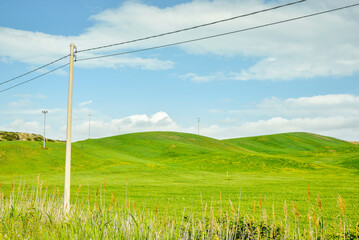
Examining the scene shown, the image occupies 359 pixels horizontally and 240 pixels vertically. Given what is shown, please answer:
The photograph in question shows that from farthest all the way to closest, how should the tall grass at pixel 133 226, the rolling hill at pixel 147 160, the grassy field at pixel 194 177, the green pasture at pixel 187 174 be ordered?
the rolling hill at pixel 147 160 < the green pasture at pixel 187 174 < the grassy field at pixel 194 177 < the tall grass at pixel 133 226

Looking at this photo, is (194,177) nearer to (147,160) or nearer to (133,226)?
(147,160)

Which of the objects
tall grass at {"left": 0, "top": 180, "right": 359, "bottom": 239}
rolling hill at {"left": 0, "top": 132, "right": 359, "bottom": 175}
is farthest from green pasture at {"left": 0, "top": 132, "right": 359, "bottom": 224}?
tall grass at {"left": 0, "top": 180, "right": 359, "bottom": 239}

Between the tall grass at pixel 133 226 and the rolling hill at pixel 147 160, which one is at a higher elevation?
the rolling hill at pixel 147 160

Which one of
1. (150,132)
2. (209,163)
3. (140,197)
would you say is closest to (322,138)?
(150,132)

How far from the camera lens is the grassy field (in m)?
15.1

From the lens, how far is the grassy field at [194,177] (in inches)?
594

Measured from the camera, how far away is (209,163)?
5384 cm

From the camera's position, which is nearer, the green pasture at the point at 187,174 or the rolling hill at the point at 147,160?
the green pasture at the point at 187,174

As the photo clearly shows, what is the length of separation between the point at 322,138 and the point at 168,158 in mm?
76203

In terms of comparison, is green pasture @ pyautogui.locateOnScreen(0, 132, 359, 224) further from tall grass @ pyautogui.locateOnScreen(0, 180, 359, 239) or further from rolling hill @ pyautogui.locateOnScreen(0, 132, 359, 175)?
Result: tall grass @ pyautogui.locateOnScreen(0, 180, 359, 239)

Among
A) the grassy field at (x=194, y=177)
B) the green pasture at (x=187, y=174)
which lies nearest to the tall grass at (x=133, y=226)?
the grassy field at (x=194, y=177)

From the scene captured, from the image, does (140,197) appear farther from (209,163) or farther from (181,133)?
(181,133)

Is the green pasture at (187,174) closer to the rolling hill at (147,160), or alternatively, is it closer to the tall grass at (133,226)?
the rolling hill at (147,160)

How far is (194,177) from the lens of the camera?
3666 centimetres
